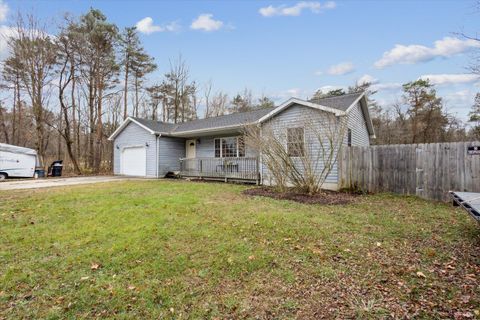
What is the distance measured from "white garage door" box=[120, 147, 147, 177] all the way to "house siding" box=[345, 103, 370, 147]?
12.7m

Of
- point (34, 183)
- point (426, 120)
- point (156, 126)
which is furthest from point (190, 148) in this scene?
point (426, 120)

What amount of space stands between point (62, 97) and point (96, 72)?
3187 millimetres

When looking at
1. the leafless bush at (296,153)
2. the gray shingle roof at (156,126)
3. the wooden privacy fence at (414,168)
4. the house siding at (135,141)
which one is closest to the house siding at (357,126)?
the wooden privacy fence at (414,168)

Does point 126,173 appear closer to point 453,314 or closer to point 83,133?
point 83,133

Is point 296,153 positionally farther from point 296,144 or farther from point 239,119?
point 239,119

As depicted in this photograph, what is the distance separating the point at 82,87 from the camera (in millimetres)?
20422

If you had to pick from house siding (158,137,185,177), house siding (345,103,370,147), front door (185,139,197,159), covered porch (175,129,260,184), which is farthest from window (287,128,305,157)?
house siding (158,137,185,177)

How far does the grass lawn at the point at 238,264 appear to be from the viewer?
2445mm

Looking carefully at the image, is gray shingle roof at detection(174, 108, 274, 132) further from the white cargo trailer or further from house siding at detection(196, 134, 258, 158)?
the white cargo trailer

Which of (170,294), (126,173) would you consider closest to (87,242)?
(170,294)

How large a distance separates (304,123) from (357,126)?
4697 millimetres

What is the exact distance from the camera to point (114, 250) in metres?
3.72

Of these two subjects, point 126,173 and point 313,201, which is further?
point 126,173

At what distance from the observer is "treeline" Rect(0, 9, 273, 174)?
1775 centimetres
